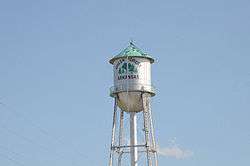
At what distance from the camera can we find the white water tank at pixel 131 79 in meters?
101

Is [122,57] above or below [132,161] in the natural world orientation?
above

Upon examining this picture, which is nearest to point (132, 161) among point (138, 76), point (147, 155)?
point (147, 155)

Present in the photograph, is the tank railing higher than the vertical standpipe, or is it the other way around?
the tank railing

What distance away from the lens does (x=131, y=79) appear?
333ft

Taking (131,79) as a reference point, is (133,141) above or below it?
below

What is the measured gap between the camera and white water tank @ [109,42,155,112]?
3986 inches

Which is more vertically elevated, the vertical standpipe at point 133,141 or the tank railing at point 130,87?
the tank railing at point 130,87

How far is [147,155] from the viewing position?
100188 millimetres

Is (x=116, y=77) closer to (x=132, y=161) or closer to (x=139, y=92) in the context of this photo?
(x=139, y=92)

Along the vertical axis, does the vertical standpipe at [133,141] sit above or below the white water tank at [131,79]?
below

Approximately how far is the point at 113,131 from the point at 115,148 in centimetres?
200

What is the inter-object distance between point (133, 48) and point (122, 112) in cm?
726

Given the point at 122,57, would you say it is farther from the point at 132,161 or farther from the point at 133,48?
the point at 132,161

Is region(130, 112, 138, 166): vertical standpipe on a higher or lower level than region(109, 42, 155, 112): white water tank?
lower
